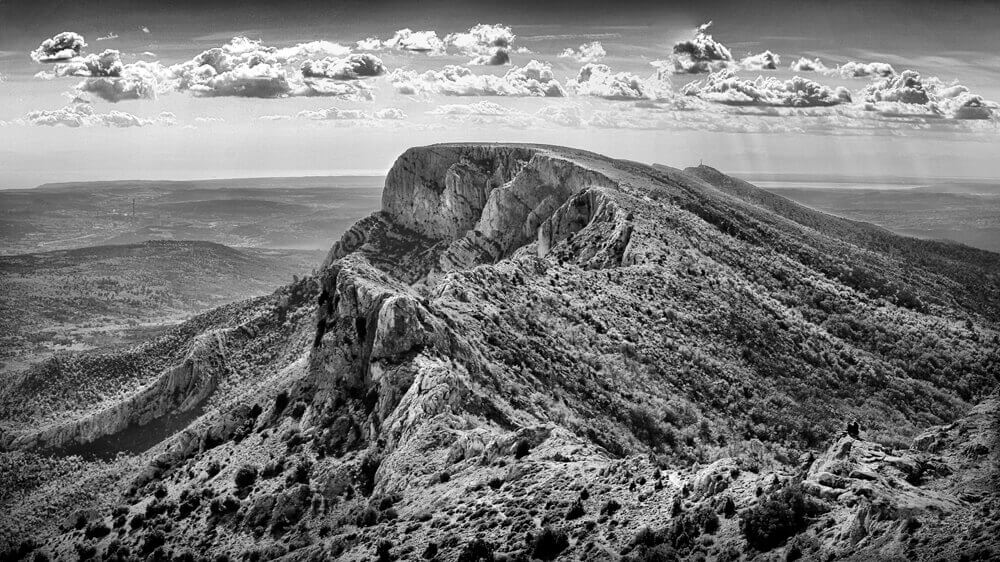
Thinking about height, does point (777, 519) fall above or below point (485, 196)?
below

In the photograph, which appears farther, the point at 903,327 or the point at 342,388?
the point at 903,327

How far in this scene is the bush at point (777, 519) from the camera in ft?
81.5

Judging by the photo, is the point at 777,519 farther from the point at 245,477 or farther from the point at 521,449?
the point at 245,477

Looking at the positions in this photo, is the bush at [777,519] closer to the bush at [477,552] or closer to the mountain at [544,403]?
the mountain at [544,403]

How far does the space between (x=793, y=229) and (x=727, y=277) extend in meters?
42.1

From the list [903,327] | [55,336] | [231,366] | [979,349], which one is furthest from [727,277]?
[55,336]

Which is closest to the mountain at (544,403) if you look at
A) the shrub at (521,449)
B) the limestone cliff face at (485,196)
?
the shrub at (521,449)

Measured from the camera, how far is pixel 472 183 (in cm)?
10631

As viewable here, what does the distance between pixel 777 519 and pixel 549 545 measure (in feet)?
27.1

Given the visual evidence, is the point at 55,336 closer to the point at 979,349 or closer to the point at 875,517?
the point at 979,349

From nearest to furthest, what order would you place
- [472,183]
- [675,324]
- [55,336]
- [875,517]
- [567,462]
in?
[875,517] → [567,462] → [675,324] → [472,183] → [55,336]

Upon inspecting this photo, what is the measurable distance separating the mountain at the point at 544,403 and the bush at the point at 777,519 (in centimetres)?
10

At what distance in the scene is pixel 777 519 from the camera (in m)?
25.0

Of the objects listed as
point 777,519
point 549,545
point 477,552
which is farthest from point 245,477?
point 777,519
